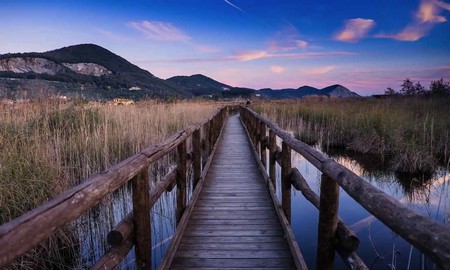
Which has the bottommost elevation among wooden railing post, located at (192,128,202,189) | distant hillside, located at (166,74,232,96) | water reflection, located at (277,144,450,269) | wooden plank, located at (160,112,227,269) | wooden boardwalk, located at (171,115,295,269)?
water reflection, located at (277,144,450,269)

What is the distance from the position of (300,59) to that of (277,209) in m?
27.6

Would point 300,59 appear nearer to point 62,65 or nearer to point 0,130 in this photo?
point 0,130

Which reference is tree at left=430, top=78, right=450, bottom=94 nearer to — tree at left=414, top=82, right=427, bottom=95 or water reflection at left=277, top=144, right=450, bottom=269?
tree at left=414, top=82, right=427, bottom=95

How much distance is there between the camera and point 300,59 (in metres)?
29.5

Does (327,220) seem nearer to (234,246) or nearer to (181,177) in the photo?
(234,246)

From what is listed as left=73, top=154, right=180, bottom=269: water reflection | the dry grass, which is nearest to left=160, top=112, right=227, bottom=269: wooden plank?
left=73, top=154, right=180, bottom=269: water reflection

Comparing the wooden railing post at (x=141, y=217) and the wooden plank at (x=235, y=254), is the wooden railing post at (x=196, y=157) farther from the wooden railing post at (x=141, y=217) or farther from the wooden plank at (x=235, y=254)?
the wooden railing post at (x=141, y=217)

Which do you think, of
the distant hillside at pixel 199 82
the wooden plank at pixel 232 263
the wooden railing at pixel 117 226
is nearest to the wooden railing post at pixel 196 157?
the wooden railing at pixel 117 226

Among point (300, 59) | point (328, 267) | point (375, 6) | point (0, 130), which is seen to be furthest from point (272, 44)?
point (328, 267)

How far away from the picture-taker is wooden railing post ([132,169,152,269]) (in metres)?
2.12

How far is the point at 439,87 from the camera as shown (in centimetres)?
2014

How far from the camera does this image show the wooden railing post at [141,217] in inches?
83.3

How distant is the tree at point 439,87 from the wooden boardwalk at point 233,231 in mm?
18966

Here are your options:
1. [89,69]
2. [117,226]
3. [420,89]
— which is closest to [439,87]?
[420,89]
